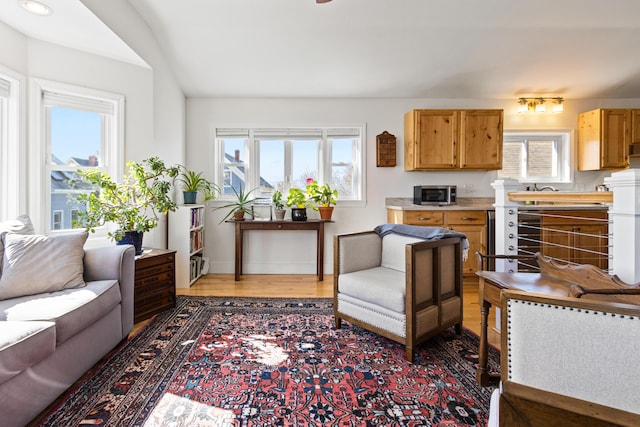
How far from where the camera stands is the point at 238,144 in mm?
4445

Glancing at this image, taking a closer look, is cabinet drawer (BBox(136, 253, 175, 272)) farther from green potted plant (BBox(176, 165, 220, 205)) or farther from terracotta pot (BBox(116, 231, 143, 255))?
green potted plant (BBox(176, 165, 220, 205))

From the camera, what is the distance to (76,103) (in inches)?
118

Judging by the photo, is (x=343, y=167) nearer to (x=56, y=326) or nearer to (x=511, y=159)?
(x=511, y=159)

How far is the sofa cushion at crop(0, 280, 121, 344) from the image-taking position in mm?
1604

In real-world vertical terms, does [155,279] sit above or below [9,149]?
below

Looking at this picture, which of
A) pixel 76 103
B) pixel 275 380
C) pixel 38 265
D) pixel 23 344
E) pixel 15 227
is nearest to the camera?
pixel 23 344

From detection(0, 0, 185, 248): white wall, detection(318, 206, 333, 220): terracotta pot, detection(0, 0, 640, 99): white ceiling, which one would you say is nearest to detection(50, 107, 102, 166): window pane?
detection(0, 0, 185, 248): white wall

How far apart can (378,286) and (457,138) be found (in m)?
2.69

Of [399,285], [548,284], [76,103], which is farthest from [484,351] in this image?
[76,103]

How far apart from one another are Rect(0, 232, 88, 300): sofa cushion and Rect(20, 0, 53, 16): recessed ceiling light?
1607mm

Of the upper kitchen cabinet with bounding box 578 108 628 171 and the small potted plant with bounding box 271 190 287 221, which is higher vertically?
the upper kitchen cabinet with bounding box 578 108 628 171

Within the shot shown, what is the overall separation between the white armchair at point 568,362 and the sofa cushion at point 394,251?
58.2 inches

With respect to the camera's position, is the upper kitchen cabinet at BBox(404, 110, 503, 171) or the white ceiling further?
the upper kitchen cabinet at BBox(404, 110, 503, 171)

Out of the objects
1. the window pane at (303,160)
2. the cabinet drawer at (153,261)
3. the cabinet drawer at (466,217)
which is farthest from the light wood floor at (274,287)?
the window pane at (303,160)
